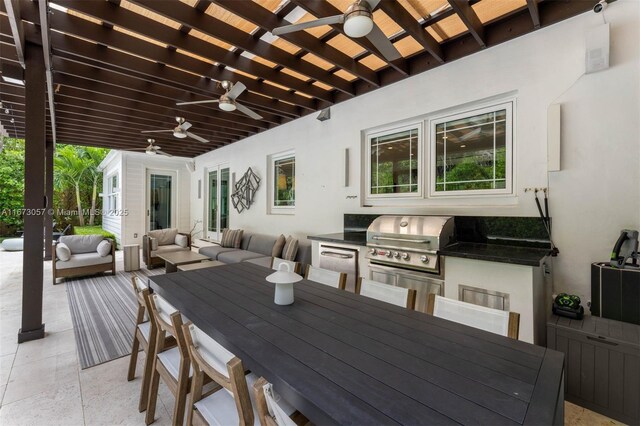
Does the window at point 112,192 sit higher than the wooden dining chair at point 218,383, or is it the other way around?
the window at point 112,192

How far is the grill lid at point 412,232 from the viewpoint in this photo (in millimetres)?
2576

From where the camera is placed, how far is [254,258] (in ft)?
15.6

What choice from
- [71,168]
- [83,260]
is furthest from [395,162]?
[71,168]

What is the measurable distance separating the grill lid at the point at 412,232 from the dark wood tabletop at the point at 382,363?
1099 mm

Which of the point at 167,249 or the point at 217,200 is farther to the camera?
the point at 217,200

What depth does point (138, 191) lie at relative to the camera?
8.29 m

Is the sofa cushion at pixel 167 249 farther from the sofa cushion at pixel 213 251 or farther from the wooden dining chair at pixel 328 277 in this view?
the wooden dining chair at pixel 328 277

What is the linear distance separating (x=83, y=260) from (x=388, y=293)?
5.79 m

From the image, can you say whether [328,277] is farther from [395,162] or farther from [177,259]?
[177,259]

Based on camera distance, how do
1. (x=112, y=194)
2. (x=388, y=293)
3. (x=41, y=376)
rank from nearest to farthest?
(x=388, y=293)
(x=41, y=376)
(x=112, y=194)

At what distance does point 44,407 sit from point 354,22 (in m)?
3.31

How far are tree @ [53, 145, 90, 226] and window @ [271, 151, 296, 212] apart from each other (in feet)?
27.3

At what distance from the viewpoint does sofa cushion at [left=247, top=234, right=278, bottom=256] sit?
5.26 meters

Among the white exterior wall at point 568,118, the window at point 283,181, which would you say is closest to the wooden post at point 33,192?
the window at point 283,181
